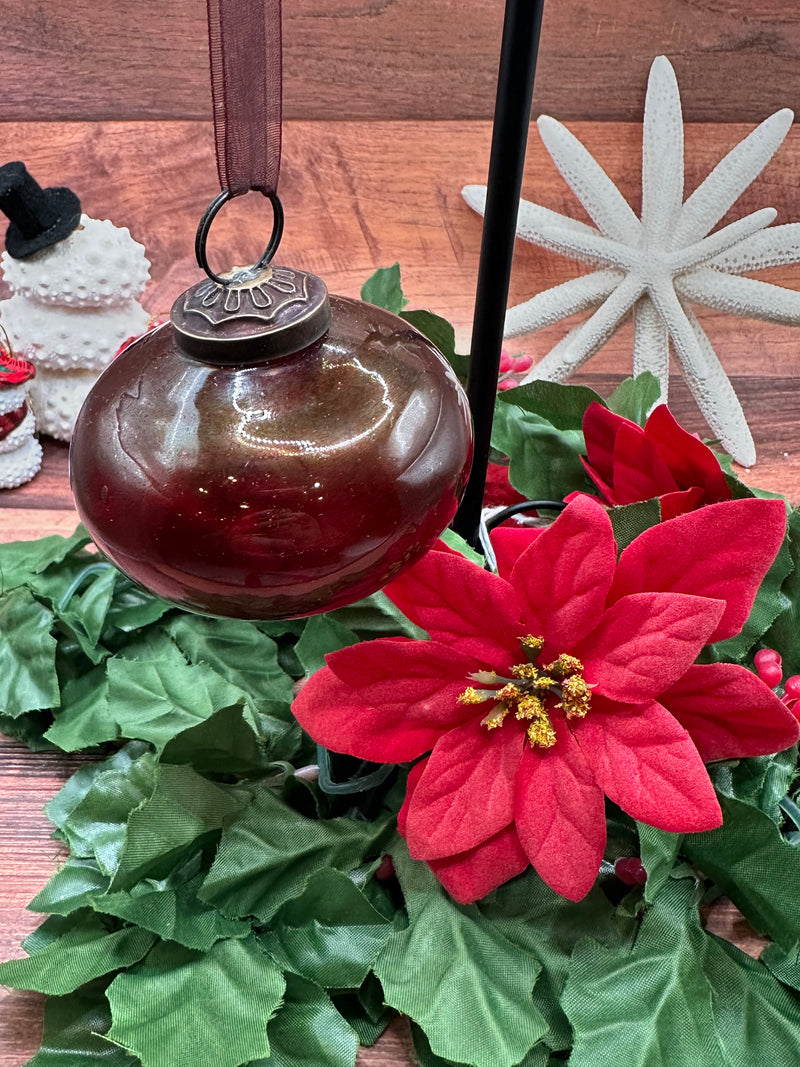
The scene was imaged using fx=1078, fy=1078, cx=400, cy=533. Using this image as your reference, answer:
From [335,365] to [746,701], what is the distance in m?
0.15

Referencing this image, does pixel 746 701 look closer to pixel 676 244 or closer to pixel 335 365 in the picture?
pixel 335 365

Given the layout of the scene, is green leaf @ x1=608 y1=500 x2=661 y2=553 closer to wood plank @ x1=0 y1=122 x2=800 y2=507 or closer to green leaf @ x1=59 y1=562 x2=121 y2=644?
green leaf @ x1=59 y1=562 x2=121 y2=644

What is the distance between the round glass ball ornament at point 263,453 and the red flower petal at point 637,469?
0.44ft

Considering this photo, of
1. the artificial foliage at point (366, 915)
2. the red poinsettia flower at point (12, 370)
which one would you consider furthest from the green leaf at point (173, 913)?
the red poinsettia flower at point (12, 370)

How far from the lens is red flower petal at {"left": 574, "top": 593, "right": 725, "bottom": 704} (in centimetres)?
28

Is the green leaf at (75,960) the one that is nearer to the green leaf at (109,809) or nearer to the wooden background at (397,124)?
the green leaf at (109,809)

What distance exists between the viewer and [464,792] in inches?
12.1

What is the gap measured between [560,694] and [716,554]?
0.19 ft

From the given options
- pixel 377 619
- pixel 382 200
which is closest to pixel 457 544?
pixel 377 619

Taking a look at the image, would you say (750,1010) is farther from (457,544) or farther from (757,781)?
(457,544)

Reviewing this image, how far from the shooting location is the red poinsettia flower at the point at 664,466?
14.3 inches

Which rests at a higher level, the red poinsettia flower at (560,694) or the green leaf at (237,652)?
the red poinsettia flower at (560,694)

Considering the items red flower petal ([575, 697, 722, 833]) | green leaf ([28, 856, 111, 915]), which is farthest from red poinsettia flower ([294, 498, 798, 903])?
green leaf ([28, 856, 111, 915])

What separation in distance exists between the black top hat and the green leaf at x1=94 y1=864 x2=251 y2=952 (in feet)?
1.28
